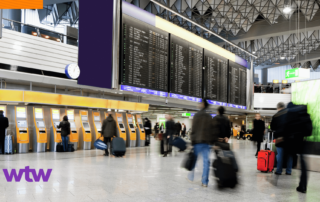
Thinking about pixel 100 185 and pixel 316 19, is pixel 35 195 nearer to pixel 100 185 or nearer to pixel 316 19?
pixel 100 185

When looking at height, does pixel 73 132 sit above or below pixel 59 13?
below

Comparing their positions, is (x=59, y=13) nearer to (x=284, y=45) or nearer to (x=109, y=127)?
(x=109, y=127)

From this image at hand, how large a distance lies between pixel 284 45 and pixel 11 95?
3022cm

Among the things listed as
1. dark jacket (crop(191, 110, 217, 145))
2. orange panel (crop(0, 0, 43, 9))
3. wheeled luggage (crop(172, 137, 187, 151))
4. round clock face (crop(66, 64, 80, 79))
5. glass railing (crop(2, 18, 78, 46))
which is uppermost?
glass railing (crop(2, 18, 78, 46))

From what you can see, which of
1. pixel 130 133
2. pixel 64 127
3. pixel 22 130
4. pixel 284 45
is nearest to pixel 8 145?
pixel 22 130

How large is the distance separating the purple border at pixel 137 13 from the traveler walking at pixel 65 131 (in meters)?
4.82

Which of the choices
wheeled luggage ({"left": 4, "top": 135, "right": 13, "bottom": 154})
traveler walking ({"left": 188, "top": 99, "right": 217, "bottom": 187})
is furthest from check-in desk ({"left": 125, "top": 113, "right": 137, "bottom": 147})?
traveler walking ({"left": 188, "top": 99, "right": 217, "bottom": 187})

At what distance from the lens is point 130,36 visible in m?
11.5

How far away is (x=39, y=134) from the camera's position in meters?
11.2

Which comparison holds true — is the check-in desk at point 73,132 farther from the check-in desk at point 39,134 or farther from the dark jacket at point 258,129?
the dark jacket at point 258,129

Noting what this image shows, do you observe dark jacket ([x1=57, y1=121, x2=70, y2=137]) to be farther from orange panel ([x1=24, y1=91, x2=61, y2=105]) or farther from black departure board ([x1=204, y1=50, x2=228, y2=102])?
black departure board ([x1=204, y1=50, x2=228, y2=102])

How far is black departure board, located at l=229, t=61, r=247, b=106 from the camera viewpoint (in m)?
18.5

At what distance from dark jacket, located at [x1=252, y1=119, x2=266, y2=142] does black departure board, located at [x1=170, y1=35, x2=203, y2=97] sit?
17.2ft

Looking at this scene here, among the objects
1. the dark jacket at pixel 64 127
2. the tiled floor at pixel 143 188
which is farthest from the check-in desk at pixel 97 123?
the tiled floor at pixel 143 188
